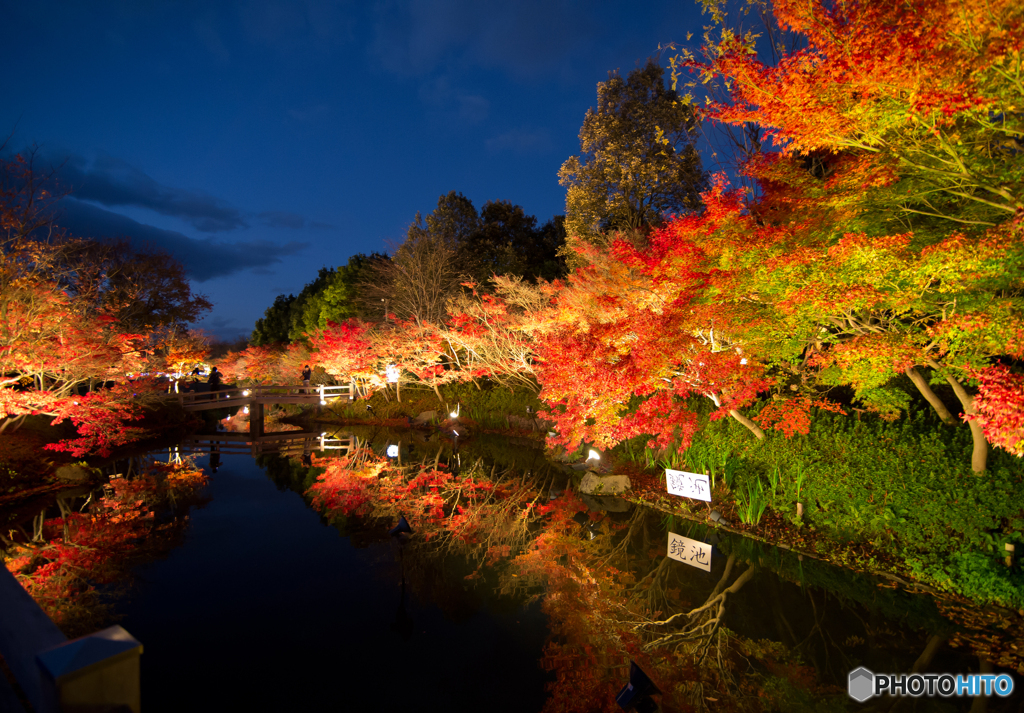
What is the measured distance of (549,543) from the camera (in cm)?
785

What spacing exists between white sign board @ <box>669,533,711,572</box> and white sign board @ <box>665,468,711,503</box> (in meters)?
0.73

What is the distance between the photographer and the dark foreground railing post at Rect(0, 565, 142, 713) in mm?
1922

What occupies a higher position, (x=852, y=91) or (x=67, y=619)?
(x=852, y=91)

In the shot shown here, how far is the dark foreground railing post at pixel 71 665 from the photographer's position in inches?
75.7

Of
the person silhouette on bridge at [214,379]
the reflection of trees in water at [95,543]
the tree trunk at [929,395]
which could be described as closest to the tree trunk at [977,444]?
the tree trunk at [929,395]

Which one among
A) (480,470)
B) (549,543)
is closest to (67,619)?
(549,543)

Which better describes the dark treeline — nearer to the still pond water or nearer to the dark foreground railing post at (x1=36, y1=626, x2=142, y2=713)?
the still pond water

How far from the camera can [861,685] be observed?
4230 mm

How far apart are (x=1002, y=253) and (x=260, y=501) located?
1308 centimetres

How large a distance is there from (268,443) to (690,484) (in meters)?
16.8

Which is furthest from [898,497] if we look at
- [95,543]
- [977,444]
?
[95,543]

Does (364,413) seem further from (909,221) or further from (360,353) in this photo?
(909,221)

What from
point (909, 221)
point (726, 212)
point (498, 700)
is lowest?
point (498, 700)

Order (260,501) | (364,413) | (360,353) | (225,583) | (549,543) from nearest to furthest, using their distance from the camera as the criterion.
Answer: (225,583) < (549,543) < (260,501) < (360,353) < (364,413)
